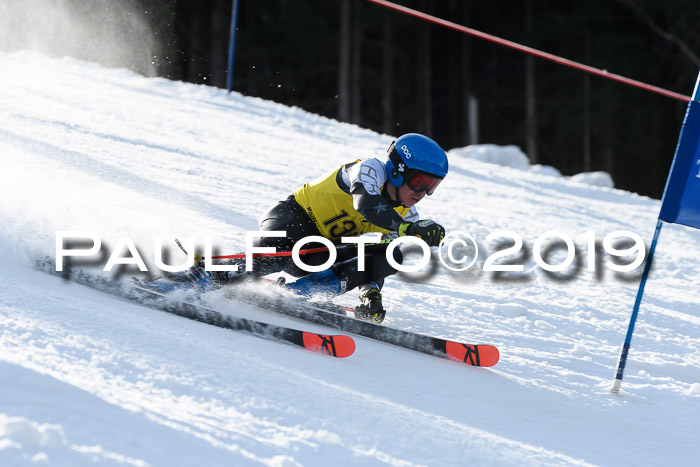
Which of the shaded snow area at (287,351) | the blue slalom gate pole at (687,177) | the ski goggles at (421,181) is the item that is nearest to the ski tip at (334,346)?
the shaded snow area at (287,351)

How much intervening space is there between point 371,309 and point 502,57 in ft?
79.5

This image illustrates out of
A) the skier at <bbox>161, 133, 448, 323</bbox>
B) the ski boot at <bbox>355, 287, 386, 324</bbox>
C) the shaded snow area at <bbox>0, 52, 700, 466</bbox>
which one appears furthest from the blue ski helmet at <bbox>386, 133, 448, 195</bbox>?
the shaded snow area at <bbox>0, 52, 700, 466</bbox>

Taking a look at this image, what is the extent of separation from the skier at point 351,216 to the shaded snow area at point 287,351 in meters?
0.24

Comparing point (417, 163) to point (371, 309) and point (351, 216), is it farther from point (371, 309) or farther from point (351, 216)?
point (371, 309)

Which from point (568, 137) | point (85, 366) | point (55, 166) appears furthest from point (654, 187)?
point (85, 366)

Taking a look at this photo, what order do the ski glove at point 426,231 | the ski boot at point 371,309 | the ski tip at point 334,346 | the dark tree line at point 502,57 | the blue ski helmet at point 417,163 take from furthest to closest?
the dark tree line at point 502,57
the ski boot at point 371,309
the blue ski helmet at point 417,163
the ski glove at point 426,231
the ski tip at point 334,346

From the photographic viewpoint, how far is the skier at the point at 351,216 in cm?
354

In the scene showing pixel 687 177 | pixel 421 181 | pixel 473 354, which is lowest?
pixel 473 354

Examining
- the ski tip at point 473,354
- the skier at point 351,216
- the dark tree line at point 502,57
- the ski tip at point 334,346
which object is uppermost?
the dark tree line at point 502,57

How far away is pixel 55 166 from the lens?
5438 mm

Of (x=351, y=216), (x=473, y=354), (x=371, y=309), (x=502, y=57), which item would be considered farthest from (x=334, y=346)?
(x=502, y=57)

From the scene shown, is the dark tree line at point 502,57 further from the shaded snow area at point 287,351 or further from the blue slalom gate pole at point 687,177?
the blue slalom gate pole at point 687,177

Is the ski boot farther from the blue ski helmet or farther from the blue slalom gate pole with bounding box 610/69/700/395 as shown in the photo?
the blue slalom gate pole with bounding box 610/69/700/395

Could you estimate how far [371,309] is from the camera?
12.1ft
